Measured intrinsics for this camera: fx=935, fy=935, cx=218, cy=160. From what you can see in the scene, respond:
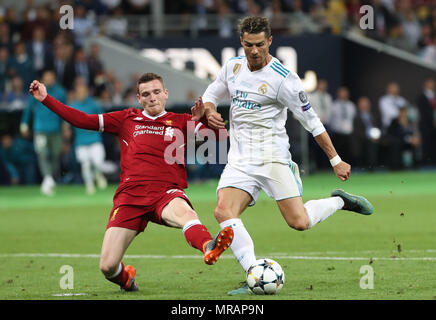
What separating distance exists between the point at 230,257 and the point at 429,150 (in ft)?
50.8

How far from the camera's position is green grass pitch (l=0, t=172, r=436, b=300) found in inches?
308

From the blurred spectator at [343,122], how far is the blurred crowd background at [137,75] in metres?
0.02

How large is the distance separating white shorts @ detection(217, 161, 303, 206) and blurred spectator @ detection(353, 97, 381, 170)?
49.1ft

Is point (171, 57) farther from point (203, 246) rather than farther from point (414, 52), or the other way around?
point (203, 246)

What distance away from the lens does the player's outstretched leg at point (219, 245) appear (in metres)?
7.00

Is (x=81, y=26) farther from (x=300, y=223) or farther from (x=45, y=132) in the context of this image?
(x=300, y=223)

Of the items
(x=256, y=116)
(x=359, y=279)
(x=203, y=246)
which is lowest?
(x=359, y=279)

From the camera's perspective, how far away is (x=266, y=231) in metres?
12.6

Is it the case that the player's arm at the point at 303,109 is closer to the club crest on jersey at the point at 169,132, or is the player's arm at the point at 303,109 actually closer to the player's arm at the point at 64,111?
the club crest on jersey at the point at 169,132

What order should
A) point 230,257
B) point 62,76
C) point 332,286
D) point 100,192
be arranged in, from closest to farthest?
point 332,286 < point 230,257 < point 100,192 < point 62,76

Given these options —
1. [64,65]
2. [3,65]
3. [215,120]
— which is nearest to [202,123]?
[215,120]

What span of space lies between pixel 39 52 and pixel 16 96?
1.47 metres

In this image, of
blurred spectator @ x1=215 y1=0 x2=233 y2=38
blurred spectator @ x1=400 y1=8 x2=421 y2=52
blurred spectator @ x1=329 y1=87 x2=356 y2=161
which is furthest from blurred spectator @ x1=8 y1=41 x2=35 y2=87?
blurred spectator @ x1=400 y1=8 x2=421 y2=52
